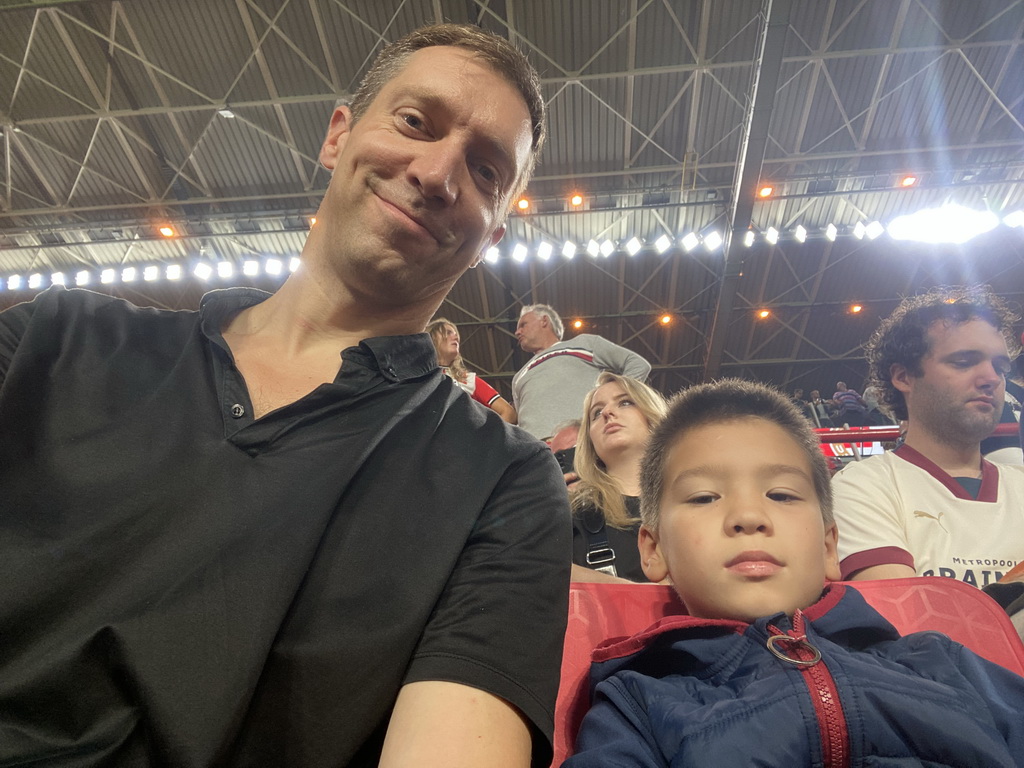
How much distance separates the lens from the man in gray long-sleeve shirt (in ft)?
10.6

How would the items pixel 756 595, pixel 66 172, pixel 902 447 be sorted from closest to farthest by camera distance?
pixel 756 595
pixel 902 447
pixel 66 172

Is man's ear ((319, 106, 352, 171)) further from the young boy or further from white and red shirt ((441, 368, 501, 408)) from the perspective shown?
white and red shirt ((441, 368, 501, 408))

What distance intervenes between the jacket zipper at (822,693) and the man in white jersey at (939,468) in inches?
35.0

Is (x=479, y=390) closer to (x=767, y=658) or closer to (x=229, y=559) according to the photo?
(x=767, y=658)

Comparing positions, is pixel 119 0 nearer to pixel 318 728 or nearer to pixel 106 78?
pixel 106 78

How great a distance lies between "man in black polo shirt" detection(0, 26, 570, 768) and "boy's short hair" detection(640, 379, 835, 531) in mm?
425

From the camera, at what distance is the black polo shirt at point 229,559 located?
23.5 inches

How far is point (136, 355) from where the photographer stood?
86cm

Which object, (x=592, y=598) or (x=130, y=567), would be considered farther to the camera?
(x=592, y=598)

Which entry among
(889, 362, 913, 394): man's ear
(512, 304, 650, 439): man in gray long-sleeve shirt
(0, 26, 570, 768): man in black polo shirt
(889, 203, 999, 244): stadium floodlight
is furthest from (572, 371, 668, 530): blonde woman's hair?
(889, 203, 999, 244): stadium floodlight

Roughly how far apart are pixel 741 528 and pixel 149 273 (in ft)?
33.0

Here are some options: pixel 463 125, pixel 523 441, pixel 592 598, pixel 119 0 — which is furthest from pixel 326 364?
pixel 119 0

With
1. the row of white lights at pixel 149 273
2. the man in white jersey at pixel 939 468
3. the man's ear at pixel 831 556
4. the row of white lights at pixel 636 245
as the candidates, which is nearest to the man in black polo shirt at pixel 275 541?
the man's ear at pixel 831 556

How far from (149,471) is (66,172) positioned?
9414 mm
